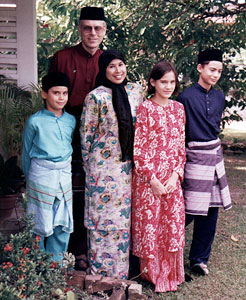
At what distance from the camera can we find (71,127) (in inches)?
146

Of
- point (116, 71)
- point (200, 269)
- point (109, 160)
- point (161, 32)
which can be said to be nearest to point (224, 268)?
point (200, 269)

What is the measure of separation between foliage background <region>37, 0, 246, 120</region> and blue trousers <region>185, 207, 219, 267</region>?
212 cm

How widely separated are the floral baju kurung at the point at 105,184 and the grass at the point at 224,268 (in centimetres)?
41

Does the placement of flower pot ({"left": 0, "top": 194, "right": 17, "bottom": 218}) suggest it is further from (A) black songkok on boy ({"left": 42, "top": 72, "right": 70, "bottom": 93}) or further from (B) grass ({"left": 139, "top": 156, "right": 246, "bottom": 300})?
(B) grass ({"left": 139, "top": 156, "right": 246, "bottom": 300})

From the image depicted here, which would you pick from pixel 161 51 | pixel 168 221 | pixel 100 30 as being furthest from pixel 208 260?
pixel 161 51

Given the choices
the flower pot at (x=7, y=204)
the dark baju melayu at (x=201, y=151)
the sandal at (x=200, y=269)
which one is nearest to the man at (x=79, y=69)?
the flower pot at (x=7, y=204)

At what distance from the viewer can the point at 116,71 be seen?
3.60 metres

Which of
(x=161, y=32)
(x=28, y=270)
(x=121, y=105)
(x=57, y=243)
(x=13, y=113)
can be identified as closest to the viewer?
(x=28, y=270)

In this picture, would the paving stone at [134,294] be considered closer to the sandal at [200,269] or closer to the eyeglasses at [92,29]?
the sandal at [200,269]

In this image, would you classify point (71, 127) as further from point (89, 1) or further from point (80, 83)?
point (89, 1)

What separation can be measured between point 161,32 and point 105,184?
358cm

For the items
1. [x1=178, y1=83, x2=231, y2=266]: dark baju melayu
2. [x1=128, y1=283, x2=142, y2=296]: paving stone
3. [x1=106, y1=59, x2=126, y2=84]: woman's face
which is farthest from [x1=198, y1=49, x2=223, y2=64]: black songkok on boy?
[x1=128, y1=283, x2=142, y2=296]: paving stone

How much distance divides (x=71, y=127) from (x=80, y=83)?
533 mm

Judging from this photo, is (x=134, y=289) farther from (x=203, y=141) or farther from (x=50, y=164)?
(x=203, y=141)
